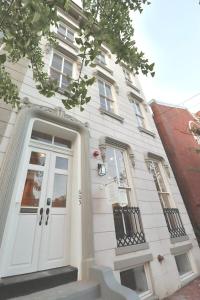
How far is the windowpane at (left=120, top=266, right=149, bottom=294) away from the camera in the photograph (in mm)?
4578

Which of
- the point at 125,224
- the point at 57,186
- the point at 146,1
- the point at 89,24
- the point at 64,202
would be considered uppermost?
the point at 146,1

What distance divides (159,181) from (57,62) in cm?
635

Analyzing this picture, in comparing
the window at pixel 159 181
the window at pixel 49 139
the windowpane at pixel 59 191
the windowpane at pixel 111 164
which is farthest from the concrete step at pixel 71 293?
the window at pixel 159 181

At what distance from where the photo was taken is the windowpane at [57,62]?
6836 millimetres

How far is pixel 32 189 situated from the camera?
410 cm

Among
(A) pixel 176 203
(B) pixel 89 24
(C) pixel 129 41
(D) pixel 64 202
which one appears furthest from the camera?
(A) pixel 176 203

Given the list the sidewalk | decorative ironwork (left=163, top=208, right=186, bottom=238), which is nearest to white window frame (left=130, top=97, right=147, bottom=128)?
decorative ironwork (left=163, top=208, right=186, bottom=238)

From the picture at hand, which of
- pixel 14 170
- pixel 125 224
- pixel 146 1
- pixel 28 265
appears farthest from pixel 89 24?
pixel 125 224

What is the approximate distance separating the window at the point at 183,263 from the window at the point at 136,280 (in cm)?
202

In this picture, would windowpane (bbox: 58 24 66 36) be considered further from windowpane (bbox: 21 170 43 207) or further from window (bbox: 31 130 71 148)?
windowpane (bbox: 21 170 43 207)

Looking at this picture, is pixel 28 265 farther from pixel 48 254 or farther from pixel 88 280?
pixel 88 280

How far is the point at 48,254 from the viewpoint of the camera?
366 centimetres

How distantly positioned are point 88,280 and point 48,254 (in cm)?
95

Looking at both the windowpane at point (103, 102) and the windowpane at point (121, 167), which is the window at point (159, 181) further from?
the windowpane at point (103, 102)
